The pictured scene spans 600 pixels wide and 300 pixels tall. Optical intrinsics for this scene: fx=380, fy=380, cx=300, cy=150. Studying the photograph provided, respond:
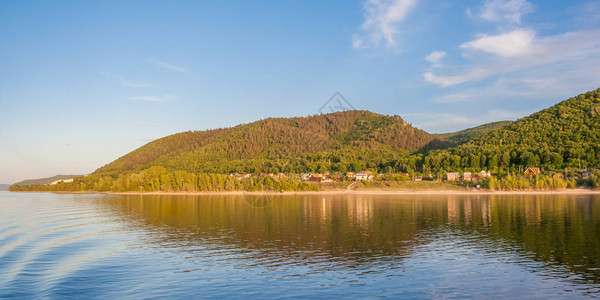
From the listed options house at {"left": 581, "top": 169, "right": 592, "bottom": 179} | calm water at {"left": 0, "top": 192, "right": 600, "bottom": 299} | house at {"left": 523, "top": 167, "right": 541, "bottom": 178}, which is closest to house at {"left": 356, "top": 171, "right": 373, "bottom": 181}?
house at {"left": 523, "top": 167, "right": 541, "bottom": 178}

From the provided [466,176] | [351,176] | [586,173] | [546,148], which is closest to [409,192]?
[466,176]

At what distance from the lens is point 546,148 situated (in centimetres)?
16638

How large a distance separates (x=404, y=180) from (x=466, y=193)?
3393cm

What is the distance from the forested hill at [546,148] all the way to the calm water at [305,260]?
386ft

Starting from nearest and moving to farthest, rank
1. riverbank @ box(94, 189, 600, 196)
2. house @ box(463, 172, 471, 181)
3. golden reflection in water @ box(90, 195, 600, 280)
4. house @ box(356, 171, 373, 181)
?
golden reflection in water @ box(90, 195, 600, 280) < riverbank @ box(94, 189, 600, 196) < house @ box(463, 172, 471, 181) < house @ box(356, 171, 373, 181)

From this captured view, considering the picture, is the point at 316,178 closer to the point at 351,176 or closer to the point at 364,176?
the point at 351,176

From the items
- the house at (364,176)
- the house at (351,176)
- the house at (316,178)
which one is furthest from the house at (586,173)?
the house at (316,178)

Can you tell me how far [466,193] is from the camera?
141375 mm

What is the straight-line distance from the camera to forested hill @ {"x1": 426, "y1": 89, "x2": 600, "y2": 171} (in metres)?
155

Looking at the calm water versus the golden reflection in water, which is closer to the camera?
the calm water

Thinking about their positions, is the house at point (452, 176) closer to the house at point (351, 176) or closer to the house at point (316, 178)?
the house at point (351, 176)

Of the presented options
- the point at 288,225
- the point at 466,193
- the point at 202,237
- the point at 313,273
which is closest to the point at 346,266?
the point at 313,273

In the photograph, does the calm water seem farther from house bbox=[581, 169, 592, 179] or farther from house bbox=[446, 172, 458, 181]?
house bbox=[446, 172, 458, 181]

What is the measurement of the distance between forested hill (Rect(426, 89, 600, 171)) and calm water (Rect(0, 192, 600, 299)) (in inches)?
4629
